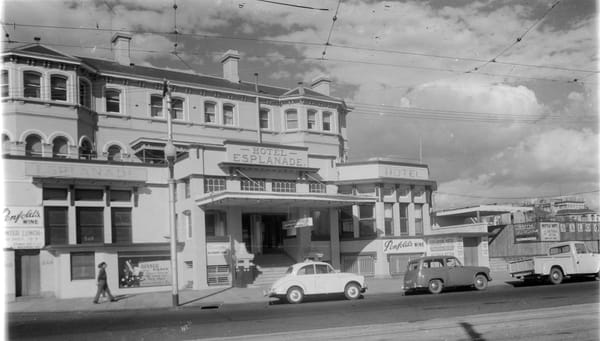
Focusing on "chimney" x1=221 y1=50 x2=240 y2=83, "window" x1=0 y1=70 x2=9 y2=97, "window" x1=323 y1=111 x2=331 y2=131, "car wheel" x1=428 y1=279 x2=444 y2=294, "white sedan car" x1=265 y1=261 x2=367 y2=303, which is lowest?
"car wheel" x1=428 y1=279 x2=444 y2=294

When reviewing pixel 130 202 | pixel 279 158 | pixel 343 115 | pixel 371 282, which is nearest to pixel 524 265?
pixel 371 282

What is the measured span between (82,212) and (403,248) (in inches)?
689

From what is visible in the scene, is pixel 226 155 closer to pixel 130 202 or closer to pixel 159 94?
pixel 130 202

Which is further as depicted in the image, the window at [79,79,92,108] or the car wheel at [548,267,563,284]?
the window at [79,79,92,108]

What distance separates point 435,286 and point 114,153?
67.3 ft

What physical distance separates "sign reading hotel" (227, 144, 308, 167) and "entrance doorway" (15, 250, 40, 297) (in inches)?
397

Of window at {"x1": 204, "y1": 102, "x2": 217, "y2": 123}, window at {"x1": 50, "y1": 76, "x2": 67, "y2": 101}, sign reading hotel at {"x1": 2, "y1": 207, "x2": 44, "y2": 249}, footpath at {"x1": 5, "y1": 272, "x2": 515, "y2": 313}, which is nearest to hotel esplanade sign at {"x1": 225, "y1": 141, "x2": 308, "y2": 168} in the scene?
footpath at {"x1": 5, "y1": 272, "x2": 515, "y2": 313}

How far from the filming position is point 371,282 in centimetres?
3016

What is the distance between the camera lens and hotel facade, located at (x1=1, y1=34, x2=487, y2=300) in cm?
2669

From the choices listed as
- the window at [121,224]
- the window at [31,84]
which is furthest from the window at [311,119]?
the window at [31,84]

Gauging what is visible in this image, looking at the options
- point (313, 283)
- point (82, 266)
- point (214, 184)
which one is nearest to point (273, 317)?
point (313, 283)

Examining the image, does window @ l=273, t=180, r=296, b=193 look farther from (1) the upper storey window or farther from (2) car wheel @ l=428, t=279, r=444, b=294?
(1) the upper storey window

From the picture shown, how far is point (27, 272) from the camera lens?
86.6 feet

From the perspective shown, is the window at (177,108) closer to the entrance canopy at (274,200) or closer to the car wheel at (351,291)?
the entrance canopy at (274,200)
